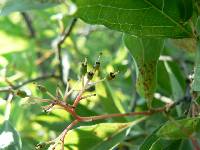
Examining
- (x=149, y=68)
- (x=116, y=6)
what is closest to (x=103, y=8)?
(x=116, y=6)

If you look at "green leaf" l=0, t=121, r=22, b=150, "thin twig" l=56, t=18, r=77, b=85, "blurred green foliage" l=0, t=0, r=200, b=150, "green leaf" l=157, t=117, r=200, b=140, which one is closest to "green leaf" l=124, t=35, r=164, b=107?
"blurred green foliage" l=0, t=0, r=200, b=150

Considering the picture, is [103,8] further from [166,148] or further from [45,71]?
[45,71]

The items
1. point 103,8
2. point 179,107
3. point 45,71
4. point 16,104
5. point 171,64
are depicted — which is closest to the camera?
point 103,8

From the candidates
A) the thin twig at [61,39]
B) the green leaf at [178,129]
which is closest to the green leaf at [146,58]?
the green leaf at [178,129]

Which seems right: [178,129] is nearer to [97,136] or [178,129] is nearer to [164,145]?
[164,145]

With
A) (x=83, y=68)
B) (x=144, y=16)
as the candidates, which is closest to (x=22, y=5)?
(x=83, y=68)

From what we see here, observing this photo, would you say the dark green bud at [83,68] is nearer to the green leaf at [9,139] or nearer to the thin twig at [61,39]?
the green leaf at [9,139]

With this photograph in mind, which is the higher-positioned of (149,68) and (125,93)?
(149,68)
